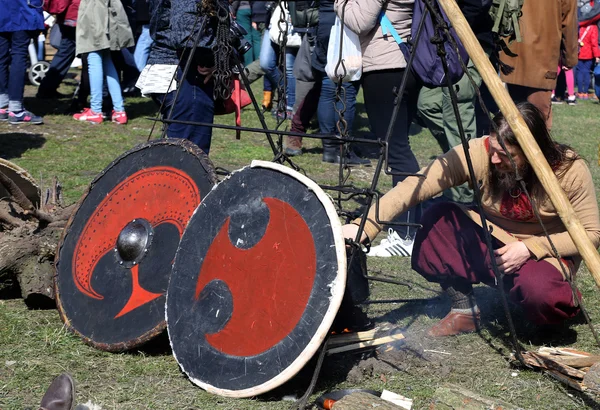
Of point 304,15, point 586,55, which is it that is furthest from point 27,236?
point 586,55

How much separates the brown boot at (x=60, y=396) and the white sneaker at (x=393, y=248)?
2.57 metres

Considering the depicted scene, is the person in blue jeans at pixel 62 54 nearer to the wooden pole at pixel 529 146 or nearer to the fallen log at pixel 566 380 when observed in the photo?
the wooden pole at pixel 529 146

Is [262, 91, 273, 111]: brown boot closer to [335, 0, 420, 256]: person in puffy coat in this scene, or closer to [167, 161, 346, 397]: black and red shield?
[335, 0, 420, 256]: person in puffy coat

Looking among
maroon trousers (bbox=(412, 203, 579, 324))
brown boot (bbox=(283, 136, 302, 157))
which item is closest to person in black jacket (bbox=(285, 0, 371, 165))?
brown boot (bbox=(283, 136, 302, 157))

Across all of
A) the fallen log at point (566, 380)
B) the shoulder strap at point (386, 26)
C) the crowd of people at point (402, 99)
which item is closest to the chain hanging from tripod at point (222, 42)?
the crowd of people at point (402, 99)

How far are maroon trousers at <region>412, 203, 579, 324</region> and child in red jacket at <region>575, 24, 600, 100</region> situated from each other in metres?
11.0

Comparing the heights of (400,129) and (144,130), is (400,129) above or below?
above

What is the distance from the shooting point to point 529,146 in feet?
9.23

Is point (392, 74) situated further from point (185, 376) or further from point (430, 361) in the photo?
point (185, 376)

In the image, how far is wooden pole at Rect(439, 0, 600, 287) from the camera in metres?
2.75

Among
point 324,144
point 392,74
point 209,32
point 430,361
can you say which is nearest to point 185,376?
point 430,361

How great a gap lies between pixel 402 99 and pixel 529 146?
1.48 meters

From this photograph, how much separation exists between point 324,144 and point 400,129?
283cm

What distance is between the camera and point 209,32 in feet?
14.3
